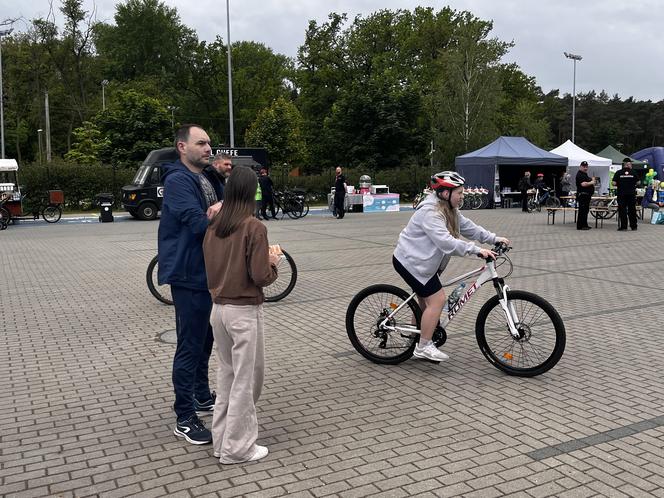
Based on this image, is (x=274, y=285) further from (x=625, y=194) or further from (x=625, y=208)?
(x=625, y=194)

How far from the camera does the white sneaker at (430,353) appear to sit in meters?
5.33

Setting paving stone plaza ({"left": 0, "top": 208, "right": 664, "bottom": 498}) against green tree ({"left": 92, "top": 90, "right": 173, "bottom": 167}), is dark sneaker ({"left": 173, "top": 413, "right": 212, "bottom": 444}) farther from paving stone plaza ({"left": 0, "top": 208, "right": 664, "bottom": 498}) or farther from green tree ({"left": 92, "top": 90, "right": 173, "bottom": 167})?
green tree ({"left": 92, "top": 90, "right": 173, "bottom": 167})

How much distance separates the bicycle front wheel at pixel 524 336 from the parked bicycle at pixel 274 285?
3587mm

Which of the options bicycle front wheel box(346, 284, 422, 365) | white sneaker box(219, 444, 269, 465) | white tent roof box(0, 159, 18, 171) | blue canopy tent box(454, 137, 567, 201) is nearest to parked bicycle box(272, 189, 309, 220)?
blue canopy tent box(454, 137, 567, 201)

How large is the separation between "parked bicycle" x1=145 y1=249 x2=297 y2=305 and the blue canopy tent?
21169 millimetres

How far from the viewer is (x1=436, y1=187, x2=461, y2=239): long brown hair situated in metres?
5.16

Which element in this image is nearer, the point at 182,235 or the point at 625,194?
the point at 182,235

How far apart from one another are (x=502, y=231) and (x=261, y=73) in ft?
178

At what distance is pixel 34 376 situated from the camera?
5328mm

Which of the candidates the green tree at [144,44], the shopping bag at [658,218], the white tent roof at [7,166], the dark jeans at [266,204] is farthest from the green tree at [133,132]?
the shopping bag at [658,218]

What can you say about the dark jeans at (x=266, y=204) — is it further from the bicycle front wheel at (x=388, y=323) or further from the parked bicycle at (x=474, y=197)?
the bicycle front wheel at (x=388, y=323)

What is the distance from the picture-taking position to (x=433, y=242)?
16.7ft

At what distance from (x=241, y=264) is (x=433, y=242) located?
6.57 feet

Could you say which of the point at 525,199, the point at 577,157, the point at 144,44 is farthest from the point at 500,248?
the point at 144,44
